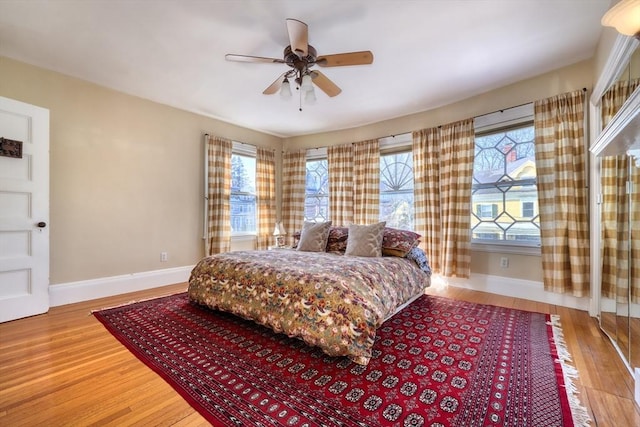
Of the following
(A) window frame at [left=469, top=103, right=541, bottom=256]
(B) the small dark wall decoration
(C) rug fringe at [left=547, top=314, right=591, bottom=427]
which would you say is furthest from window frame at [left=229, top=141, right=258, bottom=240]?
(C) rug fringe at [left=547, top=314, right=591, bottom=427]

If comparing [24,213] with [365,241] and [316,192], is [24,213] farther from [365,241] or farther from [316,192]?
[316,192]

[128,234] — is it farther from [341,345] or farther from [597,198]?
[597,198]

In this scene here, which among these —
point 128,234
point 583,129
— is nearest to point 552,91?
point 583,129

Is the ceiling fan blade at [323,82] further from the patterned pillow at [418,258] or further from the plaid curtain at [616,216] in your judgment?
the plaid curtain at [616,216]

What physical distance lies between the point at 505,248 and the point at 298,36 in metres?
3.19

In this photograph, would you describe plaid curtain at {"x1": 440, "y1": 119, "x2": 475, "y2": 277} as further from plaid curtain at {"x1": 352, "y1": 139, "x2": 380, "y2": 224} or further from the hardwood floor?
the hardwood floor

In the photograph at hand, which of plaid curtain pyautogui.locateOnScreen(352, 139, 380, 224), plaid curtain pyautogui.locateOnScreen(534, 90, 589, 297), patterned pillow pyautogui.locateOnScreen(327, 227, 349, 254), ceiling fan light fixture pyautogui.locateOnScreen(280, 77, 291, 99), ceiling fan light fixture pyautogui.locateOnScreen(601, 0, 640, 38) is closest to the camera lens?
ceiling fan light fixture pyautogui.locateOnScreen(601, 0, 640, 38)

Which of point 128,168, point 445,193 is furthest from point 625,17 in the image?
point 128,168

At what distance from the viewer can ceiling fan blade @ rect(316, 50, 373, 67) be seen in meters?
2.09

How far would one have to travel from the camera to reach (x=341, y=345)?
1789 mm

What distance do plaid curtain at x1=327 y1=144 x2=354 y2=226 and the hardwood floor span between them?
9.89ft

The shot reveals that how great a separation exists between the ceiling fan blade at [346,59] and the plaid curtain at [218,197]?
253 centimetres

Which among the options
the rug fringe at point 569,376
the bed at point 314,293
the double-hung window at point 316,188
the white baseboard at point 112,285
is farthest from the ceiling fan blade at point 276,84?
the rug fringe at point 569,376

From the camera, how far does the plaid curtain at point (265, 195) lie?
4.94 m
